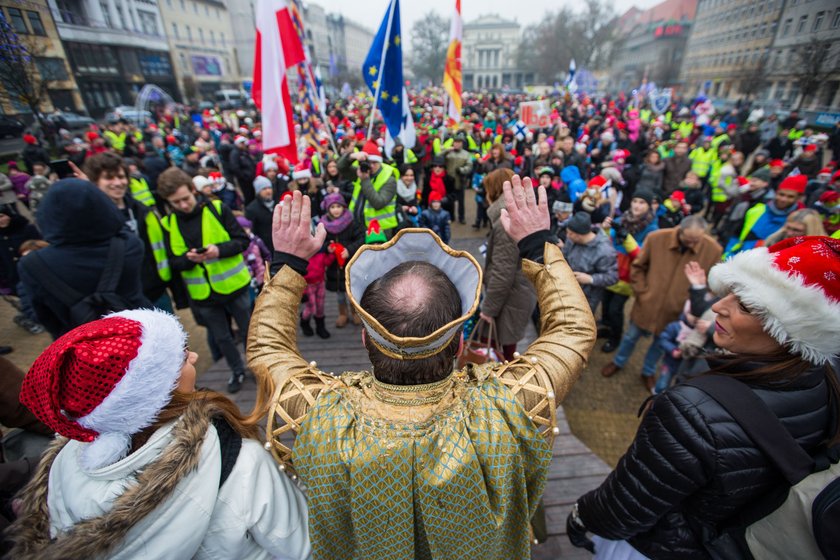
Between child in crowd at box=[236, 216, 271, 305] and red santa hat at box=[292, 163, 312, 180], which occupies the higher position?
red santa hat at box=[292, 163, 312, 180]

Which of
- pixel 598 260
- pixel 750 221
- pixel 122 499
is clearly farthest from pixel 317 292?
pixel 750 221

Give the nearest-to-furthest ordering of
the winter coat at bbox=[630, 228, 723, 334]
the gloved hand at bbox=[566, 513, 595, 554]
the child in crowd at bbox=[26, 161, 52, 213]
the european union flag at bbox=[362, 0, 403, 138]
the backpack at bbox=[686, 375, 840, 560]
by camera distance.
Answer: the backpack at bbox=[686, 375, 840, 560] → the gloved hand at bbox=[566, 513, 595, 554] → the winter coat at bbox=[630, 228, 723, 334] → the child in crowd at bbox=[26, 161, 52, 213] → the european union flag at bbox=[362, 0, 403, 138]

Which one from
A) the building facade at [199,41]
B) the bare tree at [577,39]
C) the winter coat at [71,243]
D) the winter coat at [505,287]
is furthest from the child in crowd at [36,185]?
the bare tree at [577,39]

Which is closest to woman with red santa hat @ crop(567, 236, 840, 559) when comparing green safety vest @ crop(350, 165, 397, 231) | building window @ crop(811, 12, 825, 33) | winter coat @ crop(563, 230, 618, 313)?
winter coat @ crop(563, 230, 618, 313)

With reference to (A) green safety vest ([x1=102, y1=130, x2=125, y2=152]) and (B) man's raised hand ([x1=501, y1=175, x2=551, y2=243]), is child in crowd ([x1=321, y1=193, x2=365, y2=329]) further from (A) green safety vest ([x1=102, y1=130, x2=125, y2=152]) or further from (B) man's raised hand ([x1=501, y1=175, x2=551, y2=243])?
(A) green safety vest ([x1=102, y1=130, x2=125, y2=152])

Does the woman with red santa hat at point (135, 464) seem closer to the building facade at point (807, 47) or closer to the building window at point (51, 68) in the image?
the building window at point (51, 68)

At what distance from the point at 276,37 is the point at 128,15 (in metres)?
1.78

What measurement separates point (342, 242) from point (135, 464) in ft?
12.4

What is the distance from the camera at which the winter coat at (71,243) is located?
2.37m

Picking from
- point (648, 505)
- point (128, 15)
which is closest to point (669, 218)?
point (648, 505)

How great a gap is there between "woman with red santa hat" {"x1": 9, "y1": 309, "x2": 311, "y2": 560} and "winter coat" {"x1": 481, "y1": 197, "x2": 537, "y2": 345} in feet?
7.64

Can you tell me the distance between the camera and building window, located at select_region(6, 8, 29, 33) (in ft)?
9.33

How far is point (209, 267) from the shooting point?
3.50 m

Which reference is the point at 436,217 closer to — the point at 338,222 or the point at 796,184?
the point at 338,222
